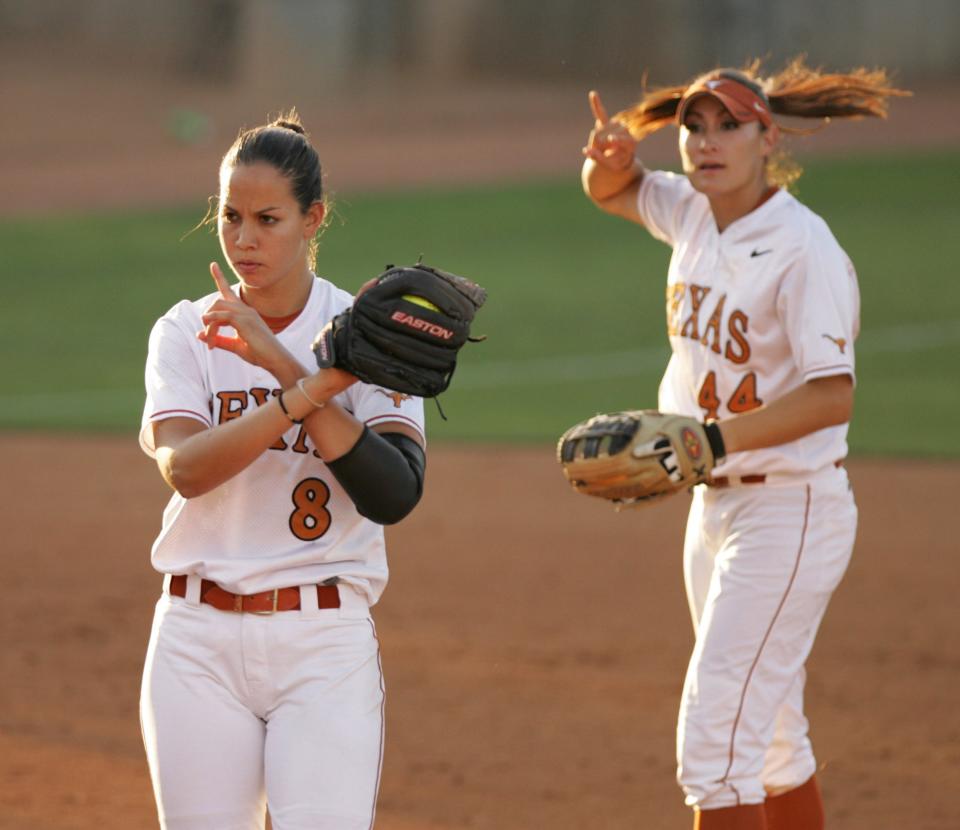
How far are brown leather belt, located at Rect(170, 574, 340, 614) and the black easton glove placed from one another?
1.46ft

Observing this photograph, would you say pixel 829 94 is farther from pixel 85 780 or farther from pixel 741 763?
pixel 85 780

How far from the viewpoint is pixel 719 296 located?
13.1 feet

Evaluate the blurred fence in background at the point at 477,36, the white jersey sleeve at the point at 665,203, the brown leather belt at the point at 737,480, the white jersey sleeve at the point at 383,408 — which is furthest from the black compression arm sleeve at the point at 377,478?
the blurred fence in background at the point at 477,36

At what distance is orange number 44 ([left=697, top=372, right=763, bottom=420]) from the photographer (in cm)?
396

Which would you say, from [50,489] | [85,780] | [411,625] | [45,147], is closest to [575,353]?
[50,489]

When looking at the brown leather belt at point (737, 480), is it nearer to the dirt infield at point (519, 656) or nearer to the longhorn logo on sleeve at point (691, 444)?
the longhorn logo on sleeve at point (691, 444)

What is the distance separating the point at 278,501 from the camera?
3.09 metres

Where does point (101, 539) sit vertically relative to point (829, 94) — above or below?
below

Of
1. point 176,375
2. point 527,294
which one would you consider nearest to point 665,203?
point 176,375

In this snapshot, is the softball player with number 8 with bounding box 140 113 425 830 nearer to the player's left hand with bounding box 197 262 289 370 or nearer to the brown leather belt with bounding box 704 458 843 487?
the player's left hand with bounding box 197 262 289 370

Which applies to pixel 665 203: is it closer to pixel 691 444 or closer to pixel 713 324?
pixel 713 324

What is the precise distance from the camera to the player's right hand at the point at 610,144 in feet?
14.5

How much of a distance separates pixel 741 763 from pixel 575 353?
32.9ft

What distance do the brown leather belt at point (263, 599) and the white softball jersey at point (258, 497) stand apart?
19mm
